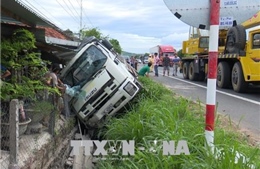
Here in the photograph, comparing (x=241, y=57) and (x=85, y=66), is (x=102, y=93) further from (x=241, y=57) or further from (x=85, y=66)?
(x=241, y=57)

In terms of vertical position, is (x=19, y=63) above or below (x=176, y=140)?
above

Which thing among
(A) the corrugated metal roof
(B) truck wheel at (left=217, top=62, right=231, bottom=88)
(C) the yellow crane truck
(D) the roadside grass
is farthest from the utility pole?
(B) truck wheel at (left=217, top=62, right=231, bottom=88)

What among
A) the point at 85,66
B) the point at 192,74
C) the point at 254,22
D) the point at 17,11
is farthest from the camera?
the point at 192,74

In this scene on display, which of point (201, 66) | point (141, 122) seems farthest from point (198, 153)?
point (201, 66)

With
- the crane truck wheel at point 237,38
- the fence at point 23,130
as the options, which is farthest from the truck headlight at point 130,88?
the crane truck wheel at point 237,38

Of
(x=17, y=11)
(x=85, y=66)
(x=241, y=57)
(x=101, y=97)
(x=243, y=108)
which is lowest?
(x=243, y=108)

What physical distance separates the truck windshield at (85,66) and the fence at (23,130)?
1.59m

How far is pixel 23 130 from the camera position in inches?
145

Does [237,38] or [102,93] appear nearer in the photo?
[102,93]

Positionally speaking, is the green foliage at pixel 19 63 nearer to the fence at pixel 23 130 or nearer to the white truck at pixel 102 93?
the fence at pixel 23 130

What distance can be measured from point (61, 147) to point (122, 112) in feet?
6.23

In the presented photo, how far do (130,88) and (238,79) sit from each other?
20.7 feet

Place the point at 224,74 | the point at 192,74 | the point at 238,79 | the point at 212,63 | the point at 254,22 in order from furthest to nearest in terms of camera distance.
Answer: the point at 192,74, the point at 224,74, the point at 238,79, the point at 254,22, the point at 212,63

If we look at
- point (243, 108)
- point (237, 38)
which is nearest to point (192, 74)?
point (237, 38)
